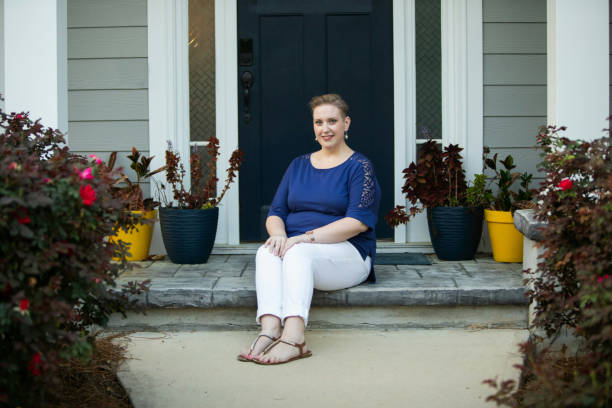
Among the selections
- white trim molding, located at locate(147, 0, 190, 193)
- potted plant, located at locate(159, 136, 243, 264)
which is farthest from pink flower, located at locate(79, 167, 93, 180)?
white trim molding, located at locate(147, 0, 190, 193)

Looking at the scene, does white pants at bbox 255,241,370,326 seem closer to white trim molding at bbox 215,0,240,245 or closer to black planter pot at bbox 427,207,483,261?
black planter pot at bbox 427,207,483,261

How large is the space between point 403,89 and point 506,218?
38.6 inches

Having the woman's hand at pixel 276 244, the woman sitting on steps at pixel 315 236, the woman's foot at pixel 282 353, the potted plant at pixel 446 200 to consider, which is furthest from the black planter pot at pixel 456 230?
the woman's foot at pixel 282 353

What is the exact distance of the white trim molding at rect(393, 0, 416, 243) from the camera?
12.8 ft

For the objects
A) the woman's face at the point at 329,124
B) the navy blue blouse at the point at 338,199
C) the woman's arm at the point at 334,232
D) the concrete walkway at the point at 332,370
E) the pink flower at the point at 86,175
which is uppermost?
the woman's face at the point at 329,124

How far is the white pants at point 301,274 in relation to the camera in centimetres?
262

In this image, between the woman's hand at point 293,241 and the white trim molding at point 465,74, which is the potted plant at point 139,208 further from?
the white trim molding at point 465,74

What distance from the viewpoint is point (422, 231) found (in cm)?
400

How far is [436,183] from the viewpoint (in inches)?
145

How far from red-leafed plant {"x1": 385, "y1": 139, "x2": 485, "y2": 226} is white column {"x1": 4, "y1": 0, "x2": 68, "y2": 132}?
189 cm

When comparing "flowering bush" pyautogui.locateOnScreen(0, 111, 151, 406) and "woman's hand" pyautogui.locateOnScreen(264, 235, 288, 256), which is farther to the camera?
"woman's hand" pyautogui.locateOnScreen(264, 235, 288, 256)

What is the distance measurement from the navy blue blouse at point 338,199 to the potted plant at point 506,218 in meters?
0.91

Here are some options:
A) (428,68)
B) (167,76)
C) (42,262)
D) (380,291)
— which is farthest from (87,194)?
(428,68)

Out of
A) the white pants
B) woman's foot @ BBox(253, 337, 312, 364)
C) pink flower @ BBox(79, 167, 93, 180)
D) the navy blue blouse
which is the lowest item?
woman's foot @ BBox(253, 337, 312, 364)
